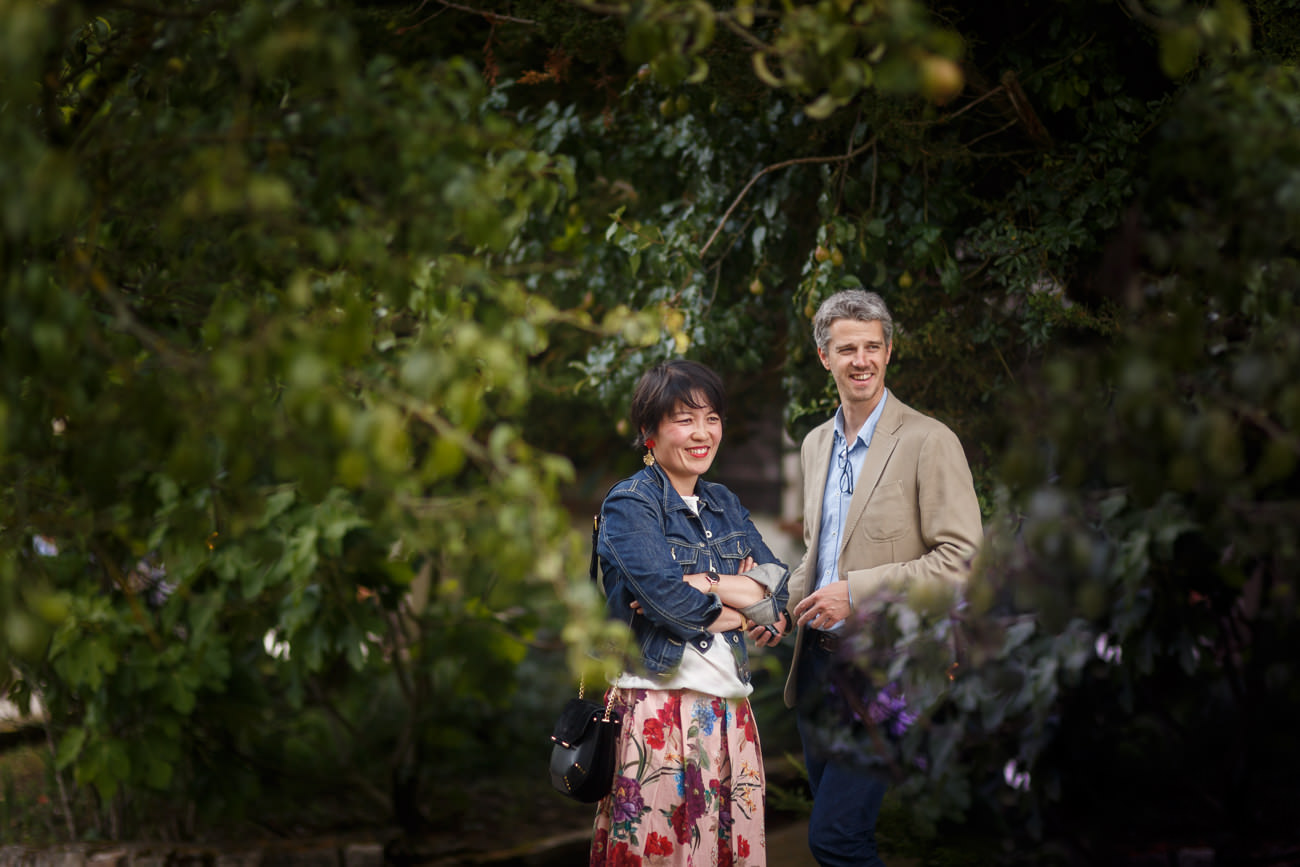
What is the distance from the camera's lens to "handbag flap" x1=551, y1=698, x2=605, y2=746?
2490 millimetres

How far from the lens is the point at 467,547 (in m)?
1.63

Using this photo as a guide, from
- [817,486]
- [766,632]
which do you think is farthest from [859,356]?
[766,632]

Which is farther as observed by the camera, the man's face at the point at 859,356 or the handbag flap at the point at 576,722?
the man's face at the point at 859,356

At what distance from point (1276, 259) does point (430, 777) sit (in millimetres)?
4276

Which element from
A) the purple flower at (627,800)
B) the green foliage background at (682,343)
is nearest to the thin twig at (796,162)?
the green foliage background at (682,343)

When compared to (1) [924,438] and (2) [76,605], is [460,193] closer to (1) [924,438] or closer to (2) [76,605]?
(1) [924,438]

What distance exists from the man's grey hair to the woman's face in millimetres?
407

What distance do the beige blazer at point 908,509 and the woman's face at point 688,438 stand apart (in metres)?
0.42

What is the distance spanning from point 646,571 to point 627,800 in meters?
0.58

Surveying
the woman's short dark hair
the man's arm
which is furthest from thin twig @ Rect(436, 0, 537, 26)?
the man's arm

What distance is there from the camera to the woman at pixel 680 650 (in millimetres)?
2475

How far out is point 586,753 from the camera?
8.09 feet

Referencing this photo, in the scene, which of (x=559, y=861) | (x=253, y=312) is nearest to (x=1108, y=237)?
(x=253, y=312)

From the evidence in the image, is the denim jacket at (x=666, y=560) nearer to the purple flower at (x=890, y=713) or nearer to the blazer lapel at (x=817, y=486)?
the blazer lapel at (x=817, y=486)
